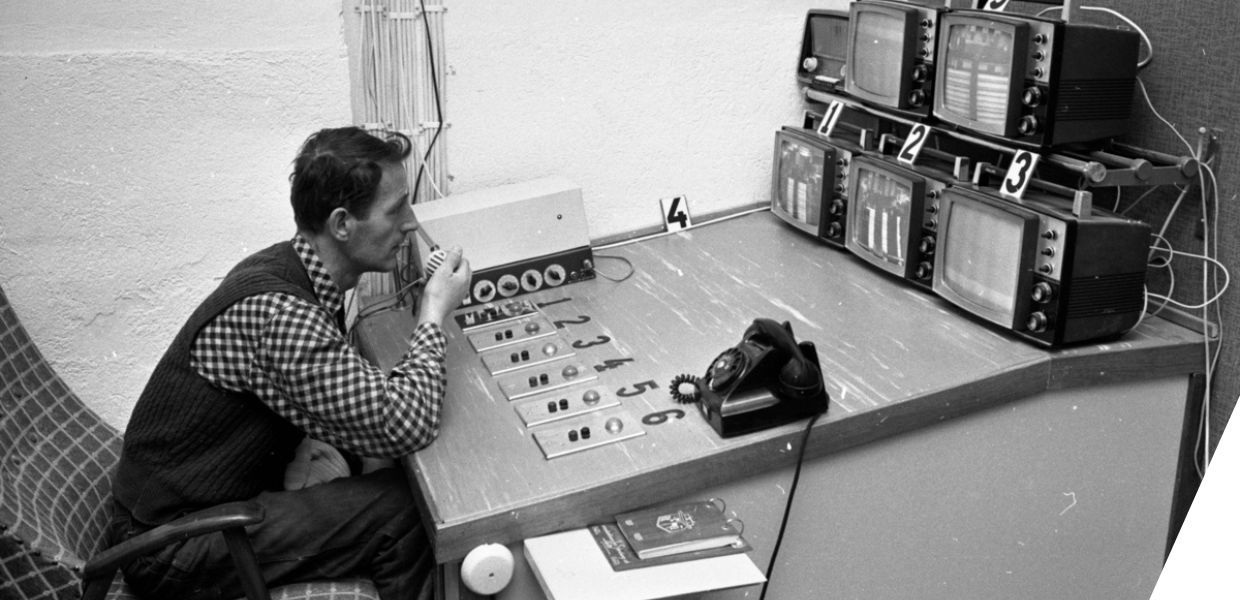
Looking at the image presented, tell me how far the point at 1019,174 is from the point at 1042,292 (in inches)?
9.4

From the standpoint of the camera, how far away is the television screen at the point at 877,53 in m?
2.45

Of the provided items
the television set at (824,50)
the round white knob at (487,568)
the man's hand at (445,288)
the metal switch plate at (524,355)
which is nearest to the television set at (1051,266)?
the television set at (824,50)

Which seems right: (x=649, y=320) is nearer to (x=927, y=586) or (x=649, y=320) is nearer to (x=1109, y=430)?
(x=927, y=586)

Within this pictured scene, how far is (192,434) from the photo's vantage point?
1839 millimetres

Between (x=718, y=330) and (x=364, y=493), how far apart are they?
793 mm

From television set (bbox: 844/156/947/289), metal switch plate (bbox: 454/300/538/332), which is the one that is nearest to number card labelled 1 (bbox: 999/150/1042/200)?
television set (bbox: 844/156/947/289)

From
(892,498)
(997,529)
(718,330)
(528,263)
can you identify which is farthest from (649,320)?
(997,529)

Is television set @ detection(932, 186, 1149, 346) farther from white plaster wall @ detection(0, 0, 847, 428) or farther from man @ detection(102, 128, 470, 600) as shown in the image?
man @ detection(102, 128, 470, 600)

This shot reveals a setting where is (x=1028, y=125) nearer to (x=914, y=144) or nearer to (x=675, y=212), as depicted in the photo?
(x=914, y=144)

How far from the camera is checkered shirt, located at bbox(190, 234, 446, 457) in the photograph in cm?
178

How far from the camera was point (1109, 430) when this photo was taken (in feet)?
7.20

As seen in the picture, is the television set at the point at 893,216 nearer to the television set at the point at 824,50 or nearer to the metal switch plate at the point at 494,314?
the television set at the point at 824,50

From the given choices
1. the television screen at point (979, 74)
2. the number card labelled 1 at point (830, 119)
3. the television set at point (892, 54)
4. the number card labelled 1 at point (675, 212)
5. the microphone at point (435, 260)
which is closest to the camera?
the television screen at point (979, 74)

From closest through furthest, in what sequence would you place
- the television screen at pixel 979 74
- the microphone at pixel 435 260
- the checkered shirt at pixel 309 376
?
the checkered shirt at pixel 309 376 < the television screen at pixel 979 74 < the microphone at pixel 435 260
